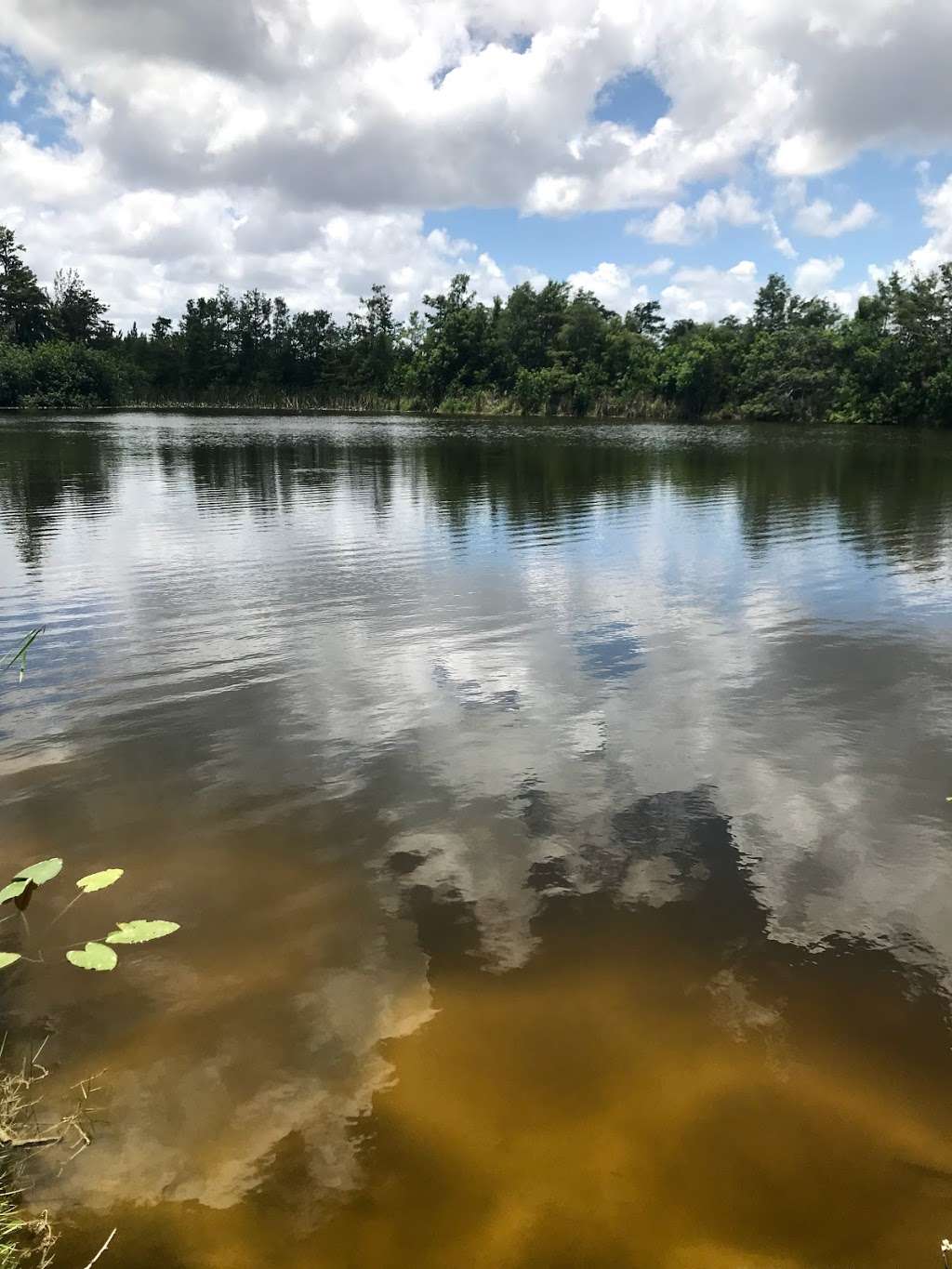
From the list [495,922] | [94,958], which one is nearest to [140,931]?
[94,958]

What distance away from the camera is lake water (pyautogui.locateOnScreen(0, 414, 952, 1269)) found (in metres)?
2.85

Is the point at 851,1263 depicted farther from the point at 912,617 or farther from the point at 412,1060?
the point at 912,617

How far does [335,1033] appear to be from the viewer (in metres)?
3.56

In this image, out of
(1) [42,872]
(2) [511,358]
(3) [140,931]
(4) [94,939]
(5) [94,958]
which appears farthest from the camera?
(2) [511,358]

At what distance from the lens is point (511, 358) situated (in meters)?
88.6

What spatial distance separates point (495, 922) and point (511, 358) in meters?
90.1

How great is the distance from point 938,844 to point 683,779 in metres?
1.62

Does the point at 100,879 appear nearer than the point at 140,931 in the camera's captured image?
No

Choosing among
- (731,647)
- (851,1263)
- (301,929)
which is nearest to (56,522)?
(731,647)

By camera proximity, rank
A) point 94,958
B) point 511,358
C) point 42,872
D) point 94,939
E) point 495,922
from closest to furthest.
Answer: point 94,958
point 42,872
point 94,939
point 495,922
point 511,358

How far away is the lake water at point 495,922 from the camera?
112 inches

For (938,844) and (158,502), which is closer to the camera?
(938,844)

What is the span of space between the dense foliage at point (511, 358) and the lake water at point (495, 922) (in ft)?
187

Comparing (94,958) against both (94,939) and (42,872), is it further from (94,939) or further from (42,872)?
(94,939)
